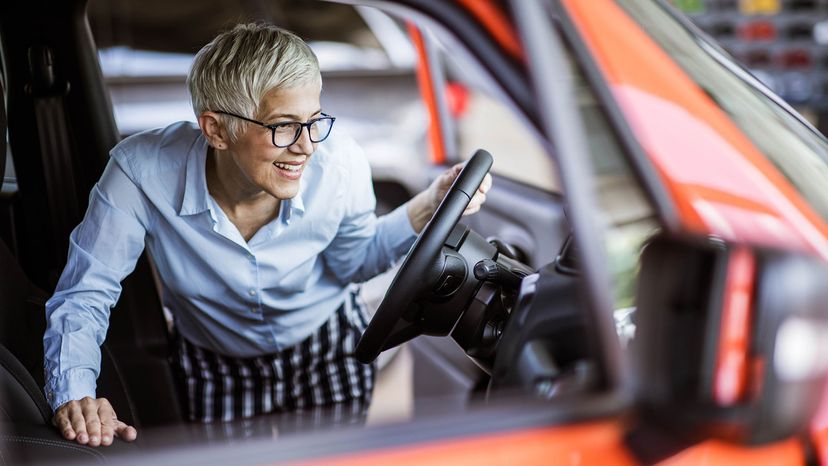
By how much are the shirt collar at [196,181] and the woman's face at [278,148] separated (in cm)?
11

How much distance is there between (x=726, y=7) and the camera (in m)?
7.18

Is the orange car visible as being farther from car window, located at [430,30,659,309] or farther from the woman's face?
the woman's face

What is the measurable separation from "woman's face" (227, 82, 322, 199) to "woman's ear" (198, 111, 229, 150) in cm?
2

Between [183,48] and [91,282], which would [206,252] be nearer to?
Answer: [91,282]

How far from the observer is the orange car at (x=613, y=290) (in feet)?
2.93

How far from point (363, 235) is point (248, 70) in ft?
1.70

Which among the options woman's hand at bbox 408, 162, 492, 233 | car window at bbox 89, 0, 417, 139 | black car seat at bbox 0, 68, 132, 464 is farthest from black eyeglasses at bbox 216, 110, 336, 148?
car window at bbox 89, 0, 417, 139

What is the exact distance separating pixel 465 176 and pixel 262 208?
410mm

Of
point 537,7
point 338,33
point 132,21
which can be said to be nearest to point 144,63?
point 132,21

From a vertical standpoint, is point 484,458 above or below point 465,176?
below

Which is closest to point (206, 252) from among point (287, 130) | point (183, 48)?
point (287, 130)

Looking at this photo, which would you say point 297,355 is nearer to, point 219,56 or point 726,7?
point 219,56

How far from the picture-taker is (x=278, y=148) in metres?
1.59

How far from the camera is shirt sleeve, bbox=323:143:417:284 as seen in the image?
194 centimetres
